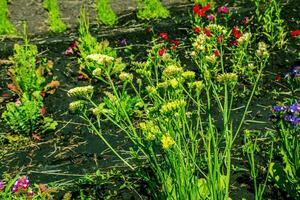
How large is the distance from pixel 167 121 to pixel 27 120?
253cm

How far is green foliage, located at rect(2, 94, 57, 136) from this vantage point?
172 inches

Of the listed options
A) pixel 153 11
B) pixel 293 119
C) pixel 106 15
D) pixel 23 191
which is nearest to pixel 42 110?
pixel 23 191

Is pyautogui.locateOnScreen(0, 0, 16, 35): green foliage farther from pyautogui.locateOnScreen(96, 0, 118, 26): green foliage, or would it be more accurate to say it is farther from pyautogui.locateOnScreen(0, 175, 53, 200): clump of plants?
pyautogui.locateOnScreen(0, 175, 53, 200): clump of plants

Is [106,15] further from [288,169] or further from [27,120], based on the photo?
[288,169]

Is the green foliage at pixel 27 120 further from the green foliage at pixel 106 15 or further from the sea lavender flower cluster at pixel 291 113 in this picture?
the green foliage at pixel 106 15

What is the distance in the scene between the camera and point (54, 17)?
24.5ft

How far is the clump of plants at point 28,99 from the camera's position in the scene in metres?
4.39

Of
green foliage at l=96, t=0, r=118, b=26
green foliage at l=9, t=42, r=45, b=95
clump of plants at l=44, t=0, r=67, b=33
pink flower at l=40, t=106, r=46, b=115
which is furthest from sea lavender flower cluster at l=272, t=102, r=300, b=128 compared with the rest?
clump of plants at l=44, t=0, r=67, b=33

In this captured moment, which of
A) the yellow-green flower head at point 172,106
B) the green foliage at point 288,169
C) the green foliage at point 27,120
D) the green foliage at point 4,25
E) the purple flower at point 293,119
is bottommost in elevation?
the green foliage at point 27,120

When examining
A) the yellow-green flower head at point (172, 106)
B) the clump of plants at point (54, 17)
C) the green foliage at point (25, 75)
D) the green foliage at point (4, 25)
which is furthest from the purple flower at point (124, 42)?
the yellow-green flower head at point (172, 106)

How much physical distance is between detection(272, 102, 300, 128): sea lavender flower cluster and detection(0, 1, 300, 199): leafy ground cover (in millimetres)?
12

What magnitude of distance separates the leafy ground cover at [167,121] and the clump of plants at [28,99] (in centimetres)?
9

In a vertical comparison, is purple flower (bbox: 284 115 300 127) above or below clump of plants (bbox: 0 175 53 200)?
above

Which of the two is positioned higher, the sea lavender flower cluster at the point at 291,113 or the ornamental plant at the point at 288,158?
the sea lavender flower cluster at the point at 291,113
